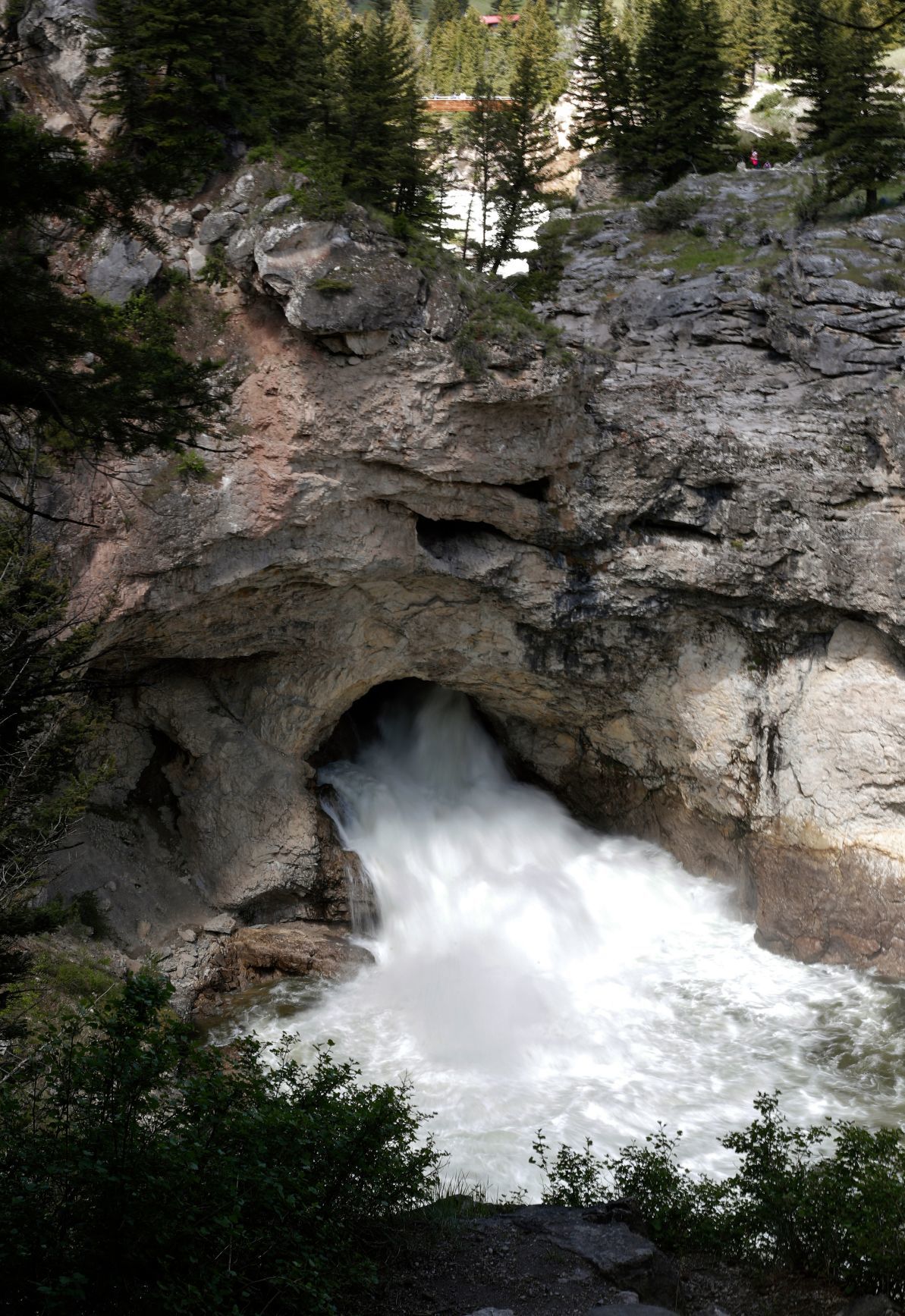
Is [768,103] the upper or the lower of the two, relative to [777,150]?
upper

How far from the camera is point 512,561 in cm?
1817

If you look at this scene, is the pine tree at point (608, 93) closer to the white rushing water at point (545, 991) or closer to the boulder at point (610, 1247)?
the white rushing water at point (545, 991)

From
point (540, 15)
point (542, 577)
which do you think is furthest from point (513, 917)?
point (540, 15)

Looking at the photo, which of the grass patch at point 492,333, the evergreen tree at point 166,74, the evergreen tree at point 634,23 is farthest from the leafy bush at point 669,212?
the evergreen tree at point 634,23

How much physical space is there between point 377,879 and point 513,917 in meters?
2.67

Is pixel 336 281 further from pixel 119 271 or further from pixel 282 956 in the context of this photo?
pixel 282 956

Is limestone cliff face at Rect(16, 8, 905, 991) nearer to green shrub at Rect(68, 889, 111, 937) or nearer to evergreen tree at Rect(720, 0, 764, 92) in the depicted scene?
green shrub at Rect(68, 889, 111, 937)

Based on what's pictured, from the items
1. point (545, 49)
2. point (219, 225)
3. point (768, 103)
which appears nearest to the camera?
point (219, 225)

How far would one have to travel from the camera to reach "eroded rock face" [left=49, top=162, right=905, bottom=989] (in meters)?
15.7

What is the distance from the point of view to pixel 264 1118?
24.7 feet

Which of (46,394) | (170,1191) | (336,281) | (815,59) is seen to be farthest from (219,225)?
(815,59)

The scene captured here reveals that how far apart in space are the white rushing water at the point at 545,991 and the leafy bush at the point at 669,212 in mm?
11463

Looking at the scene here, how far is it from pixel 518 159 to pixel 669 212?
352 centimetres

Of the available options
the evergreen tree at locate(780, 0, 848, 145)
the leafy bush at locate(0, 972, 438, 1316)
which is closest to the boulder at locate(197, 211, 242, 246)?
the leafy bush at locate(0, 972, 438, 1316)
